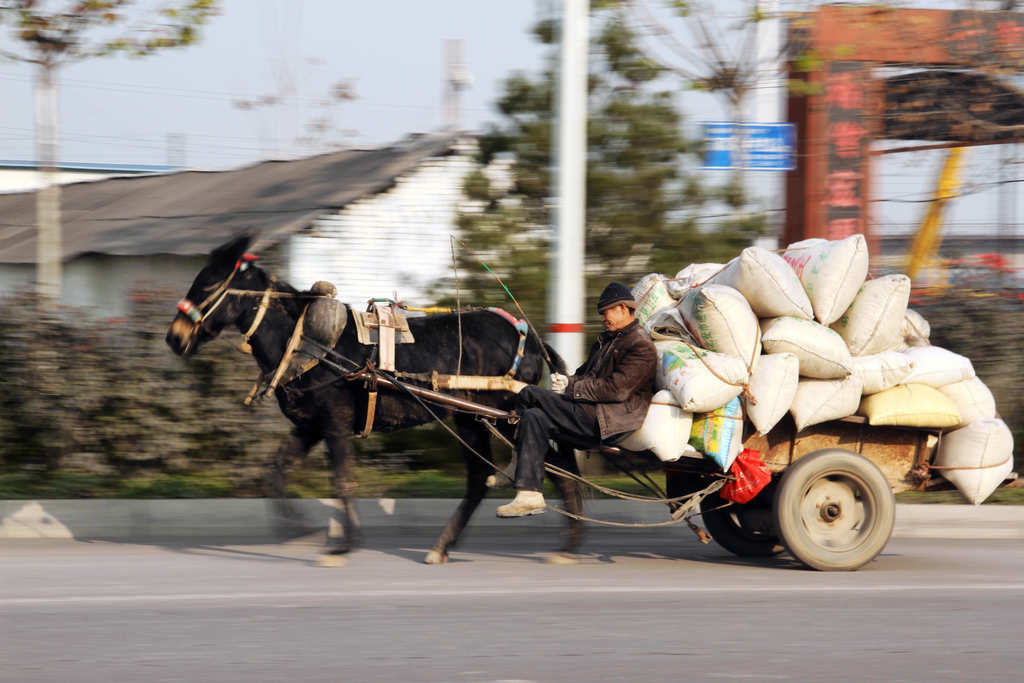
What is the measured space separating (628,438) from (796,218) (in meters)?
6.24

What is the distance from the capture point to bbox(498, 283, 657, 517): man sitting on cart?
708 centimetres

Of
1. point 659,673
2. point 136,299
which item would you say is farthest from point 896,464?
point 136,299

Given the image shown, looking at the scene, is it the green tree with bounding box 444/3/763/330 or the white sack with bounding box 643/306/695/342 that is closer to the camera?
the white sack with bounding box 643/306/695/342

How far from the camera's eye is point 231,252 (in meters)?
7.75

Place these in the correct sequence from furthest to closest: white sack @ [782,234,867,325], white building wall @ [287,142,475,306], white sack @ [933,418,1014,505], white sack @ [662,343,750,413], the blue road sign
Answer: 1. white building wall @ [287,142,475,306]
2. the blue road sign
3. white sack @ [933,418,1014,505]
4. white sack @ [782,234,867,325]
5. white sack @ [662,343,750,413]

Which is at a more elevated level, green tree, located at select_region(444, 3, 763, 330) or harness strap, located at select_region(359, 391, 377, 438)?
green tree, located at select_region(444, 3, 763, 330)

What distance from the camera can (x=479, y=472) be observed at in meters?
8.09

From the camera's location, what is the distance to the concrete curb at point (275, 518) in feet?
29.1

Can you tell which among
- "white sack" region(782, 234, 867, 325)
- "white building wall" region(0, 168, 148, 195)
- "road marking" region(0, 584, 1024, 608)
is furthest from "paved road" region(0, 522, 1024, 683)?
"white building wall" region(0, 168, 148, 195)

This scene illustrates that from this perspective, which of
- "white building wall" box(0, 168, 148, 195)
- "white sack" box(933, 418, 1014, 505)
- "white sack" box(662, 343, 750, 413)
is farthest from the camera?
"white building wall" box(0, 168, 148, 195)

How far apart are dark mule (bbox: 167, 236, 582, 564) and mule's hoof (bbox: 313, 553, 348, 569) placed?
51 millimetres

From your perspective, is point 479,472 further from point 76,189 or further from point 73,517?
point 76,189

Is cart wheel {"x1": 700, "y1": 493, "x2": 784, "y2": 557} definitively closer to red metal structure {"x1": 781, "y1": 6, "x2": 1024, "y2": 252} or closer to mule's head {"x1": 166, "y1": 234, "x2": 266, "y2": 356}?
mule's head {"x1": 166, "y1": 234, "x2": 266, "y2": 356}

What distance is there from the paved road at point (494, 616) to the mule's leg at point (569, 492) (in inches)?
8.7
